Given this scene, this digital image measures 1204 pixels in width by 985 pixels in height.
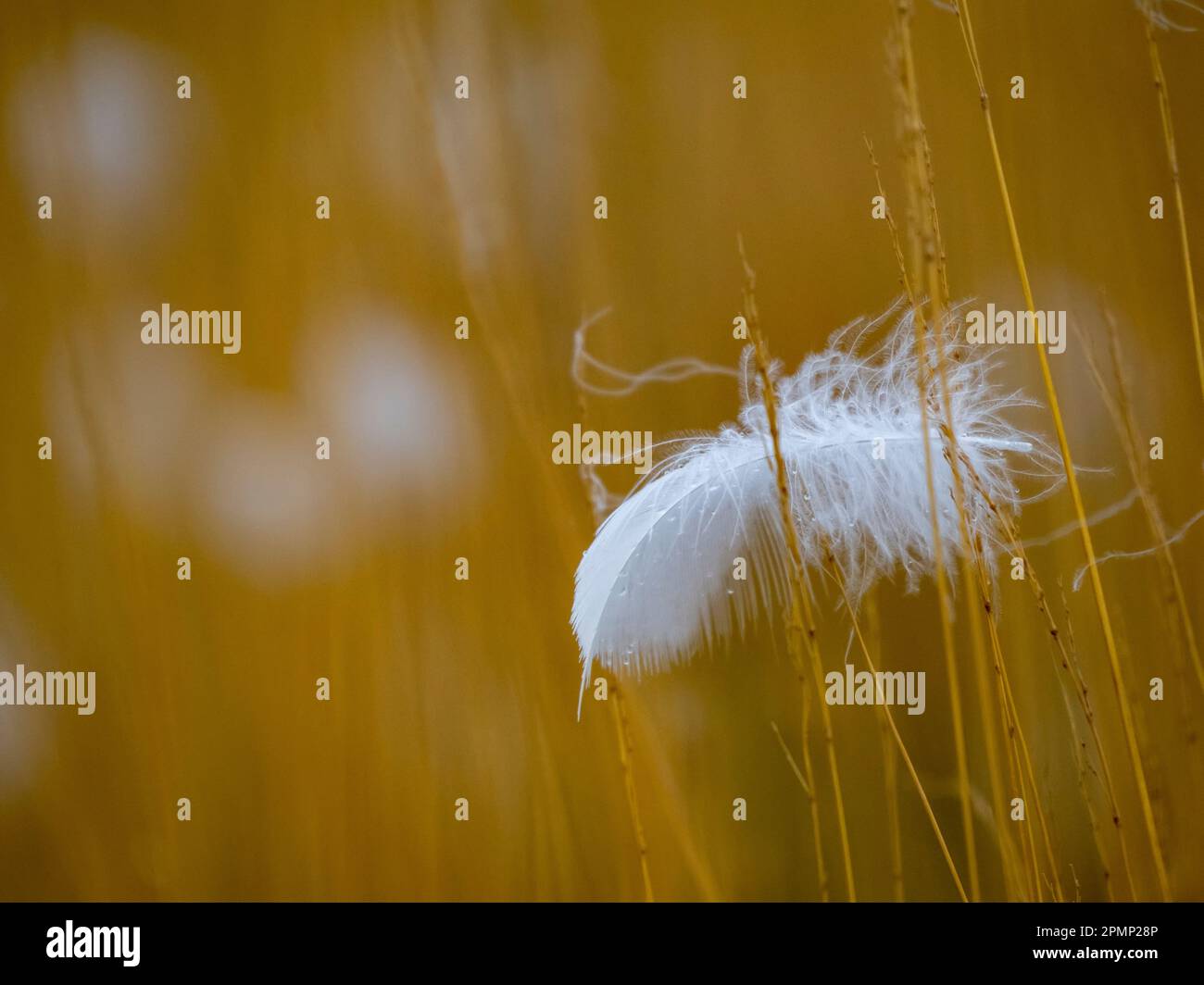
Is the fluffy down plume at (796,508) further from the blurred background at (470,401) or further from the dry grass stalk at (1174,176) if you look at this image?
the dry grass stalk at (1174,176)

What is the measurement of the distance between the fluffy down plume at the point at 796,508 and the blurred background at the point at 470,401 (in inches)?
2.9

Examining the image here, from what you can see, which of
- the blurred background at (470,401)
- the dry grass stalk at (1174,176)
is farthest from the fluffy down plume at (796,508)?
the dry grass stalk at (1174,176)

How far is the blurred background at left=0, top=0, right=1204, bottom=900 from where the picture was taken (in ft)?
3.33

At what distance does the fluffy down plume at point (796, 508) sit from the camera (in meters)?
0.85

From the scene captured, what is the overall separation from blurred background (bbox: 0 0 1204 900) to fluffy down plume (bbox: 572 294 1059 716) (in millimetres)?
72

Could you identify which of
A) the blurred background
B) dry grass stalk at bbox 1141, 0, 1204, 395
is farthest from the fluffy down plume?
dry grass stalk at bbox 1141, 0, 1204, 395

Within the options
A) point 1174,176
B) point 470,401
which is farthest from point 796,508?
point 1174,176

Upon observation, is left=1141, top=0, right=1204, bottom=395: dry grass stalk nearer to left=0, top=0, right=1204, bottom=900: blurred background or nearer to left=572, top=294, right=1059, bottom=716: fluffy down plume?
left=0, top=0, right=1204, bottom=900: blurred background

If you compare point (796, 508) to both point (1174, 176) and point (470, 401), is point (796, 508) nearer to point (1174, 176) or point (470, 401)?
point (470, 401)

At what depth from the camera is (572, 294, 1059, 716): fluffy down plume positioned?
854 mm

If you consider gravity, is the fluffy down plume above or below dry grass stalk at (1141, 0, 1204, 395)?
below

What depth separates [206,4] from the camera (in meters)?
1.03

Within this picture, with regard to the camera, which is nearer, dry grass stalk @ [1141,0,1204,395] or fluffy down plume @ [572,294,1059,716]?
fluffy down plume @ [572,294,1059,716]
